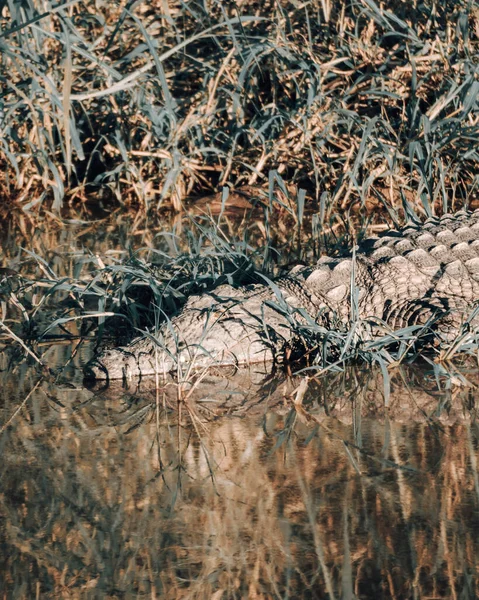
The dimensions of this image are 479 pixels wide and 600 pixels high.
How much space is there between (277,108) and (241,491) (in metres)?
4.19

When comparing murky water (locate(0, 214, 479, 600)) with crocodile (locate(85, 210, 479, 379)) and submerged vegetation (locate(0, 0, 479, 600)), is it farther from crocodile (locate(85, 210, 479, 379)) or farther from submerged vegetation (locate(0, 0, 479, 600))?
crocodile (locate(85, 210, 479, 379))

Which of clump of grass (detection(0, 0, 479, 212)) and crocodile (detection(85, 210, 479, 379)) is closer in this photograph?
Answer: crocodile (detection(85, 210, 479, 379))

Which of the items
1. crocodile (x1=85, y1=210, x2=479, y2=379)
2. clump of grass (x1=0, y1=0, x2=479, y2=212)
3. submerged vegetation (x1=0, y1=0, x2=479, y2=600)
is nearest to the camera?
submerged vegetation (x1=0, y1=0, x2=479, y2=600)

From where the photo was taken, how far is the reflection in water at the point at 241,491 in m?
2.54

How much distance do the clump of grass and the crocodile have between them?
63.4 inches

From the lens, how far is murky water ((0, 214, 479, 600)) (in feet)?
8.33

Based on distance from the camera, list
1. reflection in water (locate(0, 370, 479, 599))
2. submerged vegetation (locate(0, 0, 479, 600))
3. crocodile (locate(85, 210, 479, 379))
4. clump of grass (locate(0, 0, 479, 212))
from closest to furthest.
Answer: reflection in water (locate(0, 370, 479, 599)), submerged vegetation (locate(0, 0, 479, 600)), crocodile (locate(85, 210, 479, 379)), clump of grass (locate(0, 0, 479, 212))

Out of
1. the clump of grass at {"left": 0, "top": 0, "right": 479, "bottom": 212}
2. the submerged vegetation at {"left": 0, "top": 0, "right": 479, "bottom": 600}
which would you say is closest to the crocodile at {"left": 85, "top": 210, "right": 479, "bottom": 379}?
the submerged vegetation at {"left": 0, "top": 0, "right": 479, "bottom": 600}

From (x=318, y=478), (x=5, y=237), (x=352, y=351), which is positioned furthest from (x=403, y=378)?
(x=5, y=237)

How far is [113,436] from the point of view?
11.5ft

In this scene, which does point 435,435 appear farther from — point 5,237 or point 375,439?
point 5,237

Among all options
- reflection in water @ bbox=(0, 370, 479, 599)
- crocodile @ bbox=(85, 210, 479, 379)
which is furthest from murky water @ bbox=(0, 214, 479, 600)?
crocodile @ bbox=(85, 210, 479, 379)

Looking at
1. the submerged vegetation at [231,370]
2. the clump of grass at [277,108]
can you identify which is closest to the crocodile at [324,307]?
the submerged vegetation at [231,370]

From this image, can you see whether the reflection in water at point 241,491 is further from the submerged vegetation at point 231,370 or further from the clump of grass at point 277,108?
the clump of grass at point 277,108
